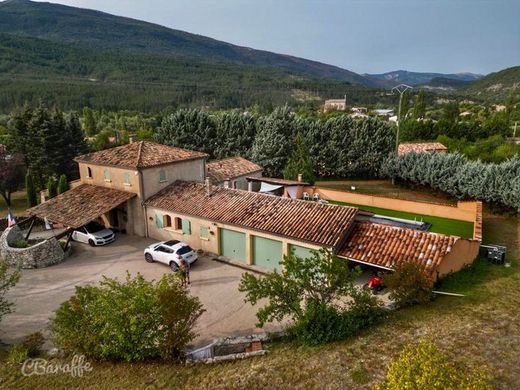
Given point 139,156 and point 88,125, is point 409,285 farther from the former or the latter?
point 88,125

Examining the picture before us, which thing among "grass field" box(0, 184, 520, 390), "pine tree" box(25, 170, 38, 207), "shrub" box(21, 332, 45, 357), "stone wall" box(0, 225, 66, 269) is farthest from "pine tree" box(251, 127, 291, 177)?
"shrub" box(21, 332, 45, 357)

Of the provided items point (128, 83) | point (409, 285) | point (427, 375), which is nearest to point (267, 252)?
point (409, 285)

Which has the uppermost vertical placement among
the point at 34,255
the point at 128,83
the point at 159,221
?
the point at 128,83

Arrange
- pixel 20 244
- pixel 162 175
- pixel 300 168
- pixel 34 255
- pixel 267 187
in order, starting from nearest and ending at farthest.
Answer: pixel 34 255, pixel 20 244, pixel 162 175, pixel 267 187, pixel 300 168

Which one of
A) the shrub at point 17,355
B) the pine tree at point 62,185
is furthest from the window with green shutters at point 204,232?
the pine tree at point 62,185

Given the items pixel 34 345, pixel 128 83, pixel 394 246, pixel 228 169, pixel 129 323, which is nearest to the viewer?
pixel 129 323

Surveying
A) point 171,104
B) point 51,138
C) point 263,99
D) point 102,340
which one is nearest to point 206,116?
point 51,138

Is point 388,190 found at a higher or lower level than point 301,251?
lower
